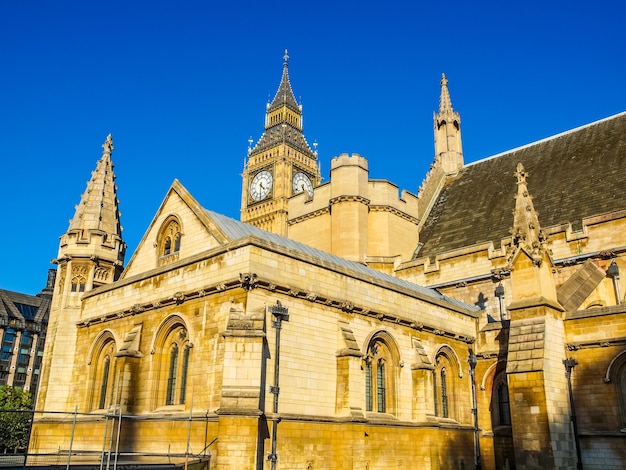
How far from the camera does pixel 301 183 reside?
315ft

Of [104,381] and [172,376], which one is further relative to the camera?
[104,381]

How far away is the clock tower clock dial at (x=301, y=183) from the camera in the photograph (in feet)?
309

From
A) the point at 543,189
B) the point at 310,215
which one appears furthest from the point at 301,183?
the point at 543,189

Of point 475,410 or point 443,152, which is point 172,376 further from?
point 443,152

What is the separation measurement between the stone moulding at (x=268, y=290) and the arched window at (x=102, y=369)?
0.99 metres

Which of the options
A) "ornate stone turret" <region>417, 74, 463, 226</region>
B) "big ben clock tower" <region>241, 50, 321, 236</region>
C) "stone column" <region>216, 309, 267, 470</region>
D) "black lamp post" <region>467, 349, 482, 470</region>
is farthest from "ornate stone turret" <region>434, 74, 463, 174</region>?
"big ben clock tower" <region>241, 50, 321, 236</region>

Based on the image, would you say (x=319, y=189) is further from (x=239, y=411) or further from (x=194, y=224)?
(x=239, y=411)

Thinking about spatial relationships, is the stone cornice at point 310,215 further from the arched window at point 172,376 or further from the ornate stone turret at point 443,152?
the arched window at point 172,376

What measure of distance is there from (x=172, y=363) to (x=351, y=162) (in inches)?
790

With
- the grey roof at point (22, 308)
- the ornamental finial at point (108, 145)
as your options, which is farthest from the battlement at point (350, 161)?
the grey roof at point (22, 308)

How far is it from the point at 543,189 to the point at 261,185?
208 ft

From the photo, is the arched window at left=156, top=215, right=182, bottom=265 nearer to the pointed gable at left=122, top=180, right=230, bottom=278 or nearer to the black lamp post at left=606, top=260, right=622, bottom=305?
the pointed gable at left=122, top=180, right=230, bottom=278

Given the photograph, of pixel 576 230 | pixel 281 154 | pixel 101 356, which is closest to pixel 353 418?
pixel 101 356

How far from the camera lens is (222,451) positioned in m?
17.0
